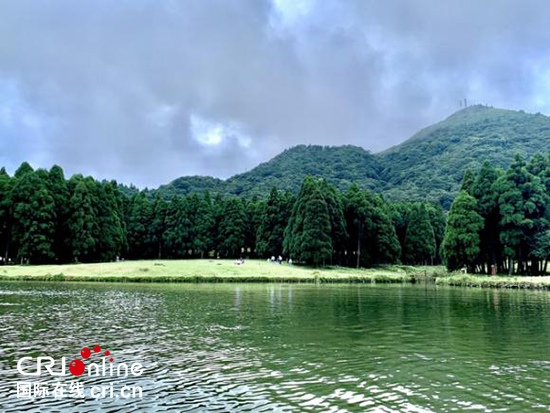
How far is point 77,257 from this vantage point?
77.3 m

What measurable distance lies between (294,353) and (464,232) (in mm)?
52393

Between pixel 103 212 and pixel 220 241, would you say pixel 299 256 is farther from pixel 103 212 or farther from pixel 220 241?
pixel 103 212

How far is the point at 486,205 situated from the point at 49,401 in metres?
64.5

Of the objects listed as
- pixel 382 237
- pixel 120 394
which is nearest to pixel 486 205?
pixel 382 237

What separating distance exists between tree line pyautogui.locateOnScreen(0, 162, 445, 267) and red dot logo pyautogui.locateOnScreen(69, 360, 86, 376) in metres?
60.9

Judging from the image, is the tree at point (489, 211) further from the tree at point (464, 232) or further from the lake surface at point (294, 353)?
the lake surface at point (294, 353)

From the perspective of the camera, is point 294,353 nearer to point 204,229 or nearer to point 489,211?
point 489,211

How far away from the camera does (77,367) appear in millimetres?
14531

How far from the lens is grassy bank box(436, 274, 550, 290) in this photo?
167ft

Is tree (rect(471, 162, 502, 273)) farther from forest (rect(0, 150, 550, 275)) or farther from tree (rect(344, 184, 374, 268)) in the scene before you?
tree (rect(344, 184, 374, 268))

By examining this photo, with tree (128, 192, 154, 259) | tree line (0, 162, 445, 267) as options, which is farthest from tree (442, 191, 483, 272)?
tree (128, 192, 154, 259)

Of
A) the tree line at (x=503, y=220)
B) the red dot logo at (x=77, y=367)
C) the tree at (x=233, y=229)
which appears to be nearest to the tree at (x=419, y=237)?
the tree line at (x=503, y=220)

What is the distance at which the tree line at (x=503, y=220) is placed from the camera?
60.7m

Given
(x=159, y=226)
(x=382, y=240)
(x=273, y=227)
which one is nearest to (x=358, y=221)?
(x=382, y=240)
